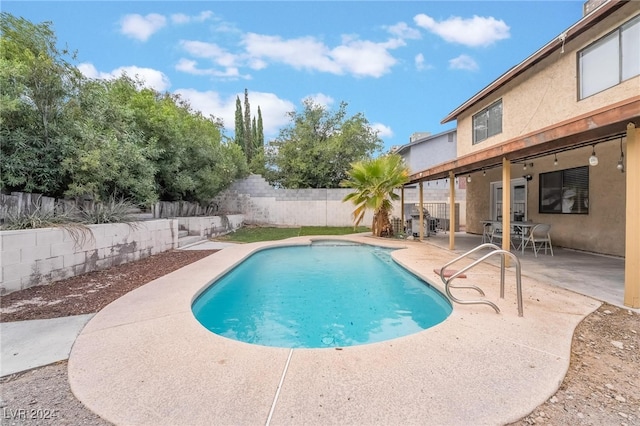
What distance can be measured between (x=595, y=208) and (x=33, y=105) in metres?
13.2

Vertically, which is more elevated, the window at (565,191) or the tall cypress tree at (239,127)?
the tall cypress tree at (239,127)

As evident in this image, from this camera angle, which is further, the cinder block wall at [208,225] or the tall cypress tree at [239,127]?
the tall cypress tree at [239,127]

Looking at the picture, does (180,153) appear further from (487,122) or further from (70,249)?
(487,122)

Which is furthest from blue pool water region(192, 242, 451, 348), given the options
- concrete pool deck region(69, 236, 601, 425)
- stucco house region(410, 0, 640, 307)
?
stucco house region(410, 0, 640, 307)

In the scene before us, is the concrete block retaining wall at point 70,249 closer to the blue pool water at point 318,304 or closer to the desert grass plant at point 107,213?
the desert grass plant at point 107,213

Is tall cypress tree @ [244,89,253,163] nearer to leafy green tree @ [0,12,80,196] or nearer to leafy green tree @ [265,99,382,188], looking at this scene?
leafy green tree @ [265,99,382,188]

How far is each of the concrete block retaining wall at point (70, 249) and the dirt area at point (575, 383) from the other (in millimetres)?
602

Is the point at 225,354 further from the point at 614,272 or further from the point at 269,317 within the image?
the point at 614,272

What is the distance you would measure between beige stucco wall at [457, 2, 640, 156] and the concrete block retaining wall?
11.3 metres

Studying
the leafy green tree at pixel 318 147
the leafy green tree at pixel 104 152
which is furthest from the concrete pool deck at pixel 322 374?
the leafy green tree at pixel 318 147

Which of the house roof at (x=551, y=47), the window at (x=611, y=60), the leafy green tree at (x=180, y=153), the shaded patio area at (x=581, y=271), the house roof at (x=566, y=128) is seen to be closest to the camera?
the house roof at (x=566, y=128)

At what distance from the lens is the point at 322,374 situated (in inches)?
101

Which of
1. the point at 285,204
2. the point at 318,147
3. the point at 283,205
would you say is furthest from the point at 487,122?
the point at 283,205

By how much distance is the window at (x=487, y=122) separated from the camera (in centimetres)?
1039
